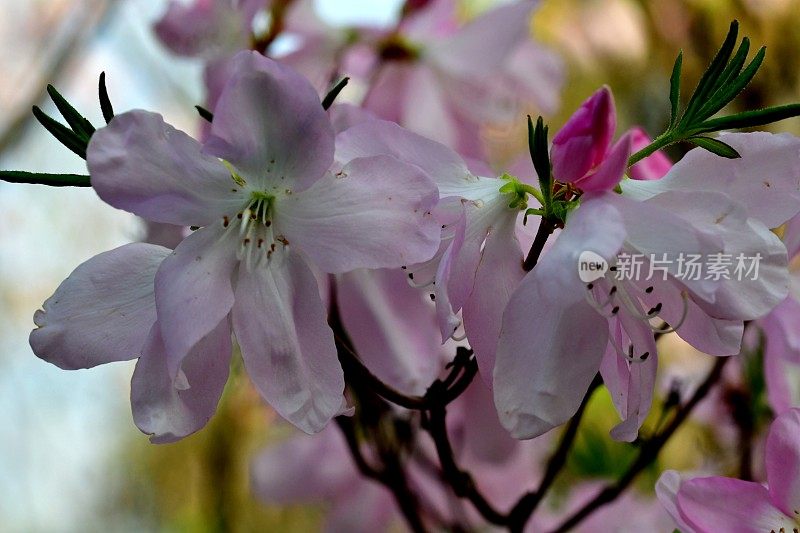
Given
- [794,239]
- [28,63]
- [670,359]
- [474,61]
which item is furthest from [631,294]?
[28,63]

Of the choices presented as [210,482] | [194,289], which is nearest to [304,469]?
[194,289]

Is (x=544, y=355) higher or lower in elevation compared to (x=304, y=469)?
higher

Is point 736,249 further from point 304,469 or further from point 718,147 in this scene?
point 304,469

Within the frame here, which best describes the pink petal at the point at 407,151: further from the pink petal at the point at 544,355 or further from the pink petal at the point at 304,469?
the pink petal at the point at 304,469

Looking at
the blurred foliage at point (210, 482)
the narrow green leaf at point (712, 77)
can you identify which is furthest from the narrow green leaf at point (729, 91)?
the blurred foliage at point (210, 482)

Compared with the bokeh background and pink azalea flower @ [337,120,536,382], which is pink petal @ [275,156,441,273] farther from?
the bokeh background

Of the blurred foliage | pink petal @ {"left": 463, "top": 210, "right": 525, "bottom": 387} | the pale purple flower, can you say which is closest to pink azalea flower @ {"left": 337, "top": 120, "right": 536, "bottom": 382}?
→ pink petal @ {"left": 463, "top": 210, "right": 525, "bottom": 387}

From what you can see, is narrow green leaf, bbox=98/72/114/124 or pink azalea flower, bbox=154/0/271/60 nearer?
narrow green leaf, bbox=98/72/114/124
